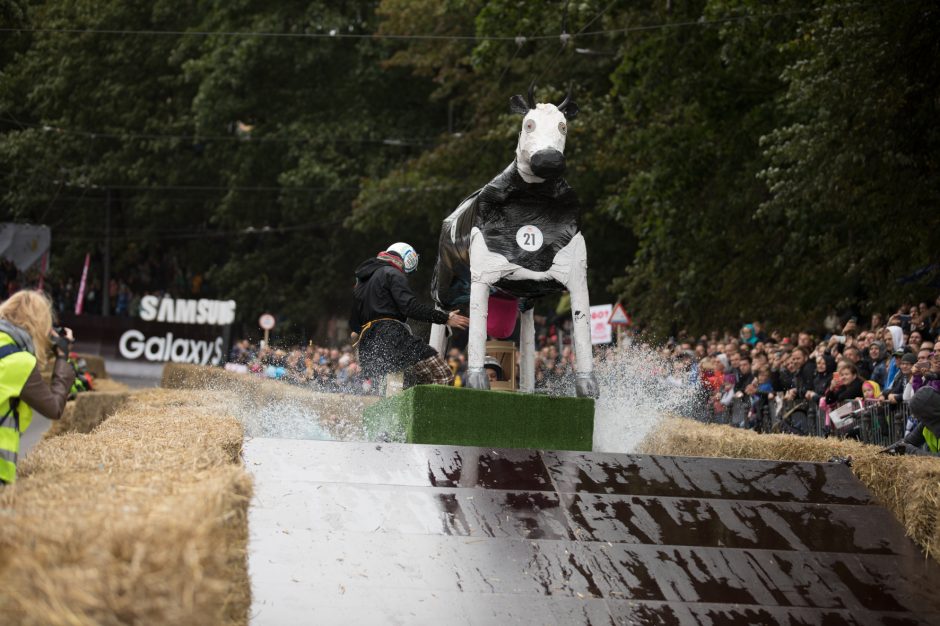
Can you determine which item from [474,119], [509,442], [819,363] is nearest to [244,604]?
[509,442]

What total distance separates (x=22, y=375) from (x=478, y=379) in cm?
427

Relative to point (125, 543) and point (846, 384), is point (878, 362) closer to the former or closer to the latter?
point (846, 384)

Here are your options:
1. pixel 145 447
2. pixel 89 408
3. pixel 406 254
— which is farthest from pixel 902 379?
pixel 89 408

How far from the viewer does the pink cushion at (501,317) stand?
11.2 m

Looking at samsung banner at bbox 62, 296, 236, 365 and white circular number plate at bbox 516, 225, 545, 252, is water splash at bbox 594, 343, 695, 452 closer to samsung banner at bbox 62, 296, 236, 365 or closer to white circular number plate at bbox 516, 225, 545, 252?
white circular number plate at bbox 516, 225, 545, 252

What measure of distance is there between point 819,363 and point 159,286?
32.5m

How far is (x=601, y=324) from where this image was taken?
24562mm

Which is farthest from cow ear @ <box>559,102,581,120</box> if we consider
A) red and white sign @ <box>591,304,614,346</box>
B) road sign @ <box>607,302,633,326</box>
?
red and white sign @ <box>591,304,614,346</box>

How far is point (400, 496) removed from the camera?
25.4 feet

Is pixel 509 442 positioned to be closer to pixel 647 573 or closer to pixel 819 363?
pixel 647 573

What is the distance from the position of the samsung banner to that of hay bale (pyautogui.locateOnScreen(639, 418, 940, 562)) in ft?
87.5

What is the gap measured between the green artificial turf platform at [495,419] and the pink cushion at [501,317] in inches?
67.0

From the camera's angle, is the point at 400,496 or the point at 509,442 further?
the point at 509,442

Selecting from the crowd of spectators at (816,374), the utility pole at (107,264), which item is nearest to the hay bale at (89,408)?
the crowd of spectators at (816,374)
